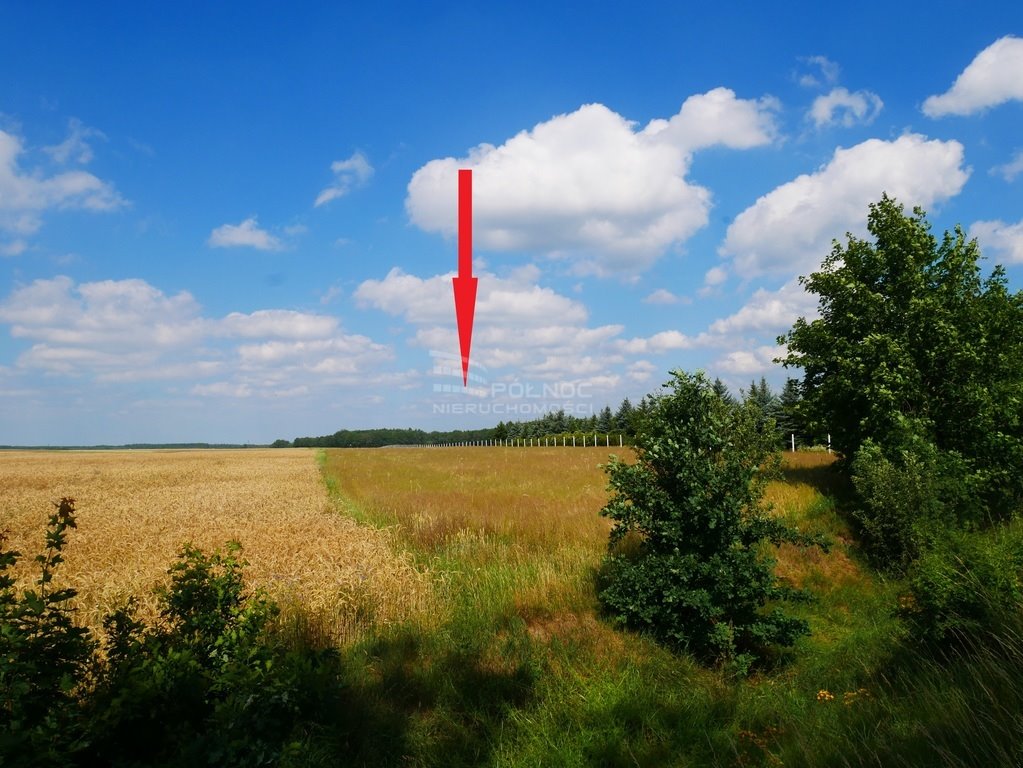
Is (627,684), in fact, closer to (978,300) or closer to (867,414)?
(867,414)

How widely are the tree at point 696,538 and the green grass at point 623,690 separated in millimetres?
456

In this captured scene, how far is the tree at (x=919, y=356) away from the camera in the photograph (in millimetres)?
16250

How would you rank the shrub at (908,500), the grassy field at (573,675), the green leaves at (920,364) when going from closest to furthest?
the grassy field at (573,675) → the shrub at (908,500) → the green leaves at (920,364)

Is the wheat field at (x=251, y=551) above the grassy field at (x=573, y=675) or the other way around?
above

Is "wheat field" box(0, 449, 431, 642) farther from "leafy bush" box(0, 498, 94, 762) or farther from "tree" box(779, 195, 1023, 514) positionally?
"tree" box(779, 195, 1023, 514)

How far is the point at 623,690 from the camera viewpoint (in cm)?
650

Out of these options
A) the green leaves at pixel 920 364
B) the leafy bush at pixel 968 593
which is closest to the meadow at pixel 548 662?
the leafy bush at pixel 968 593

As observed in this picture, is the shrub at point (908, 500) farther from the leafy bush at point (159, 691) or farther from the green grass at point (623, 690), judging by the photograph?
the leafy bush at point (159, 691)

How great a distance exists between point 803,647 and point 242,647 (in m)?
7.60

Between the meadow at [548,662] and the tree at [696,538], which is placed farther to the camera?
the tree at [696,538]

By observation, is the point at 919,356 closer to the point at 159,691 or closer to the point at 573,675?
the point at 573,675

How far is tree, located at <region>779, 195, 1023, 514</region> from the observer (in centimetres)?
1625

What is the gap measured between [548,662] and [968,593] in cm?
484

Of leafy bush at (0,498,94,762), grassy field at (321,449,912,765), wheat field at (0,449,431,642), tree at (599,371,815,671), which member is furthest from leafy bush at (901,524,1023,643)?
leafy bush at (0,498,94,762)
